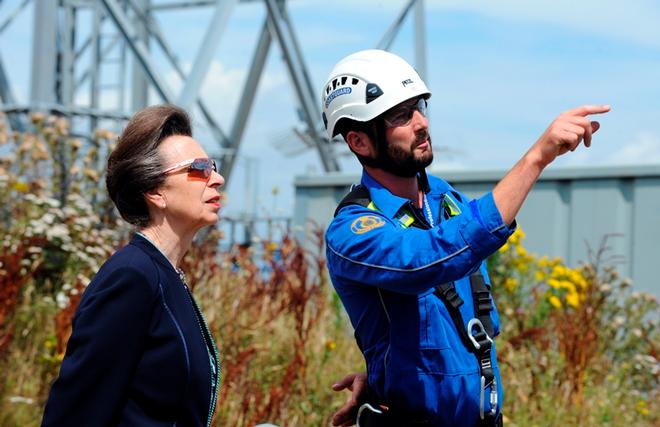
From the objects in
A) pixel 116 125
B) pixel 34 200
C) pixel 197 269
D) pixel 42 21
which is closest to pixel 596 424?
pixel 197 269

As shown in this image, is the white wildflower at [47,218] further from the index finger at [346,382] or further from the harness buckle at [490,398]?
the harness buckle at [490,398]

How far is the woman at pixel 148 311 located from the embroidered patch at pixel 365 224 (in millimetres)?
377

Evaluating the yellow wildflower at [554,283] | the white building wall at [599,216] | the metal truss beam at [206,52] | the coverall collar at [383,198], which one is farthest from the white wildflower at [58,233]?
the metal truss beam at [206,52]

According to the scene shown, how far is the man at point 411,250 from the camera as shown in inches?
97.5

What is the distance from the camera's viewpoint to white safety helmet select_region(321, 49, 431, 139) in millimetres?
2928

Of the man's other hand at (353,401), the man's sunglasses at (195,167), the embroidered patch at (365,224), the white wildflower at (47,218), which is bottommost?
the man's other hand at (353,401)

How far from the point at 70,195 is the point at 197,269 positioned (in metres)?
1.71

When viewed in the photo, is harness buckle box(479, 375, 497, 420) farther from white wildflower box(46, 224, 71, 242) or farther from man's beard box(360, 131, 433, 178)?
white wildflower box(46, 224, 71, 242)

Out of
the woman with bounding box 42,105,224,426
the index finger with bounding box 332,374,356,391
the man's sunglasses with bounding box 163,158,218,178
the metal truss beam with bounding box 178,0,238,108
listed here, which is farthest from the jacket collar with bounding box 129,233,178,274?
the metal truss beam with bounding box 178,0,238,108

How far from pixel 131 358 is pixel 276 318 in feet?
13.6

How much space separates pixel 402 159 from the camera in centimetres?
292

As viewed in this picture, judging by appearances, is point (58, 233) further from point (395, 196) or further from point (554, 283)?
point (395, 196)

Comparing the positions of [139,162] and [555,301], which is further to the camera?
[555,301]

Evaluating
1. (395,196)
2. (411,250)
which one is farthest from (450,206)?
(411,250)
